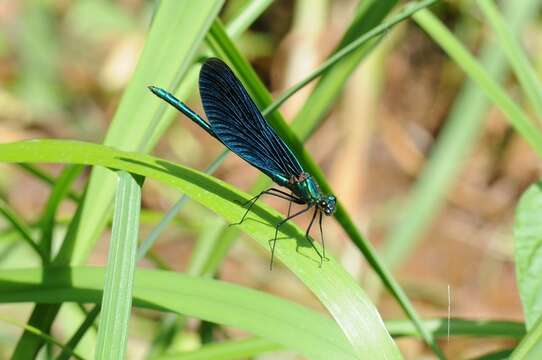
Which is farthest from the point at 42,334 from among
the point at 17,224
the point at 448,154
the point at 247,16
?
the point at 448,154

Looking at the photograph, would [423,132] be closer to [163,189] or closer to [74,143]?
[163,189]

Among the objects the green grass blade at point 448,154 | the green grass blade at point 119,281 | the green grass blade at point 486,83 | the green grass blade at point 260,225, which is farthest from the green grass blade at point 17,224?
the green grass blade at point 448,154

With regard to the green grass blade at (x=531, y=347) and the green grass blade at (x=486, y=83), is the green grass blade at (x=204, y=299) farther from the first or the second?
the green grass blade at (x=486, y=83)

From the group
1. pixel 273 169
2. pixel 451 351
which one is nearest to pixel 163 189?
pixel 451 351

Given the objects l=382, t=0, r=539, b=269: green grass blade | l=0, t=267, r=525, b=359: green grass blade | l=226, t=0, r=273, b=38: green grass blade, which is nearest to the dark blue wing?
l=226, t=0, r=273, b=38: green grass blade

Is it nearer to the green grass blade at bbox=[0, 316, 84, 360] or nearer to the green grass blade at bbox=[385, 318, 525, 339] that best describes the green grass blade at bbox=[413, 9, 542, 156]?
the green grass blade at bbox=[385, 318, 525, 339]

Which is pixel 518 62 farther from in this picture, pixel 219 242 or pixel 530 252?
pixel 219 242
